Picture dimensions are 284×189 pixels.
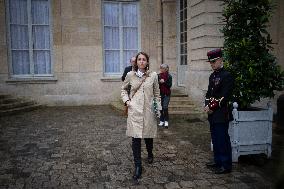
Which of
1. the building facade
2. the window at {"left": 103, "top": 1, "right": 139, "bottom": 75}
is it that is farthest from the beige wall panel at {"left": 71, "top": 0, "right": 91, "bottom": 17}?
the window at {"left": 103, "top": 1, "right": 139, "bottom": 75}

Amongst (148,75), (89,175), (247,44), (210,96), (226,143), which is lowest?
(89,175)

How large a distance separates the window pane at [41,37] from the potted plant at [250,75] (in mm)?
9419

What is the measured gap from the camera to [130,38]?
14102mm

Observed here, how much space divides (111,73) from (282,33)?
23.5 feet

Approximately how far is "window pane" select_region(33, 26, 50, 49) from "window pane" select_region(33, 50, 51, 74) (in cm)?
25

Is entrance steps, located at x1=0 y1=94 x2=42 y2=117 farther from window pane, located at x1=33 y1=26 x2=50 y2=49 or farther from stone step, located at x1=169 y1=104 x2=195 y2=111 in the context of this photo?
stone step, located at x1=169 y1=104 x2=195 y2=111

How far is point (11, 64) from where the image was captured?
41.6 ft

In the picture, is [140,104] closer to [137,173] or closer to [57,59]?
[137,173]

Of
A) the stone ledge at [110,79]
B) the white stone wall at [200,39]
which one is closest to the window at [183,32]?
the white stone wall at [200,39]

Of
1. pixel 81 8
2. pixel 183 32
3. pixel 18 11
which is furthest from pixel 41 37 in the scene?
pixel 183 32

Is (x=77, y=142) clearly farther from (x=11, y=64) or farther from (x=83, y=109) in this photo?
(x=11, y=64)

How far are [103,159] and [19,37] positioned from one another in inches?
357

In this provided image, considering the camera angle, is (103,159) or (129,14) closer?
(103,159)

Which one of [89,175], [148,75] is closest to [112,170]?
[89,175]
